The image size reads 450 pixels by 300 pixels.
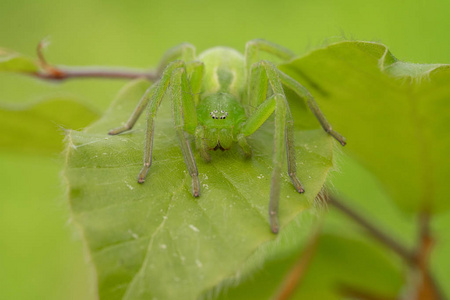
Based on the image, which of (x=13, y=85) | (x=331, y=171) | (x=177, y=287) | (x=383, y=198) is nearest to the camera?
(x=177, y=287)

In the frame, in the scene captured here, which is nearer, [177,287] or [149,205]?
[177,287]

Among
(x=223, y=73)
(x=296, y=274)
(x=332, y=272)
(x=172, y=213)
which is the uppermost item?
(x=223, y=73)

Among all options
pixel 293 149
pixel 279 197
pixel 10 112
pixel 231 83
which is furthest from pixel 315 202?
pixel 10 112

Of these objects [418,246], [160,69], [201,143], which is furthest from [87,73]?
[418,246]

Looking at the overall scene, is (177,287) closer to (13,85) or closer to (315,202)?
(315,202)

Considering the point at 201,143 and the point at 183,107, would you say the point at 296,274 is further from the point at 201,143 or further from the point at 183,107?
the point at 183,107

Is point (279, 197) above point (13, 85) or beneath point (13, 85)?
above
